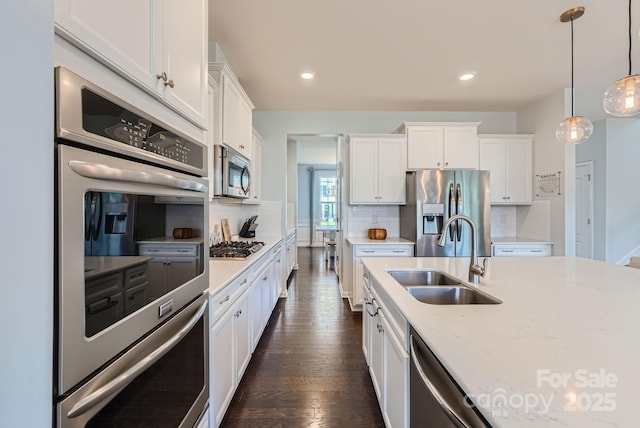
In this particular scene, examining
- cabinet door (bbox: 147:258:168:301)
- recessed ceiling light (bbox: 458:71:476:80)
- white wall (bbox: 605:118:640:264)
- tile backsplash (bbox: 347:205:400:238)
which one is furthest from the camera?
white wall (bbox: 605:118:640:264)

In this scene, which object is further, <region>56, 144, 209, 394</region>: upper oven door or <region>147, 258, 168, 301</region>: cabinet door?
<region>147, 258, 168, 301</region>: cabinet door

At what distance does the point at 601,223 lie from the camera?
477cm

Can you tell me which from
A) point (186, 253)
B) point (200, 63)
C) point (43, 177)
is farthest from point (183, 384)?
point (200, 63)

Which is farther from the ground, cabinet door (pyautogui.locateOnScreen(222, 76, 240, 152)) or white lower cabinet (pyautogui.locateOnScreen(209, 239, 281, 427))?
cabinet door (pyautogui.locateOnScreen(222, 76, 240, 152))

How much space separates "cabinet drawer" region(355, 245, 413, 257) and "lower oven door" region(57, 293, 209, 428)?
2.45 m

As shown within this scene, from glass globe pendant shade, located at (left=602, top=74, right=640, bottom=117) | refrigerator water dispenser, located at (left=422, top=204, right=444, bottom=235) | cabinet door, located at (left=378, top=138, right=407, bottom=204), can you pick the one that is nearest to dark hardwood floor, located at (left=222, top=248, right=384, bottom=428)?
refrigerator water dispenser, located at (left=422, top=204, right=444, bottom=235)

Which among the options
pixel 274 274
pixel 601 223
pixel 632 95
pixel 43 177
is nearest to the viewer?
pixel 43 177

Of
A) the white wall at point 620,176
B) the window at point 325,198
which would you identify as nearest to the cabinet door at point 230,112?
the white wall at point 620,176

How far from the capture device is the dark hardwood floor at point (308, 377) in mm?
1730

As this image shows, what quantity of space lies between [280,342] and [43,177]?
2511mm

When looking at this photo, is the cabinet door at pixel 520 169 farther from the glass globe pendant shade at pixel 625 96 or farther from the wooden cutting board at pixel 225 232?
the wooden cutting board at pixel 225 232

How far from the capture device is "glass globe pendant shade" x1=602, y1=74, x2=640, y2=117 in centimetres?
168

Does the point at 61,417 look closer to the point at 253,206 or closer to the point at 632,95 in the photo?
the point at 632,95

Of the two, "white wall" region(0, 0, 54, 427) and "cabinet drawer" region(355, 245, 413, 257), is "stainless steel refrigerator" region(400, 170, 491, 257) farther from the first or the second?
"white wall" region(0, 0, 54, 427)
